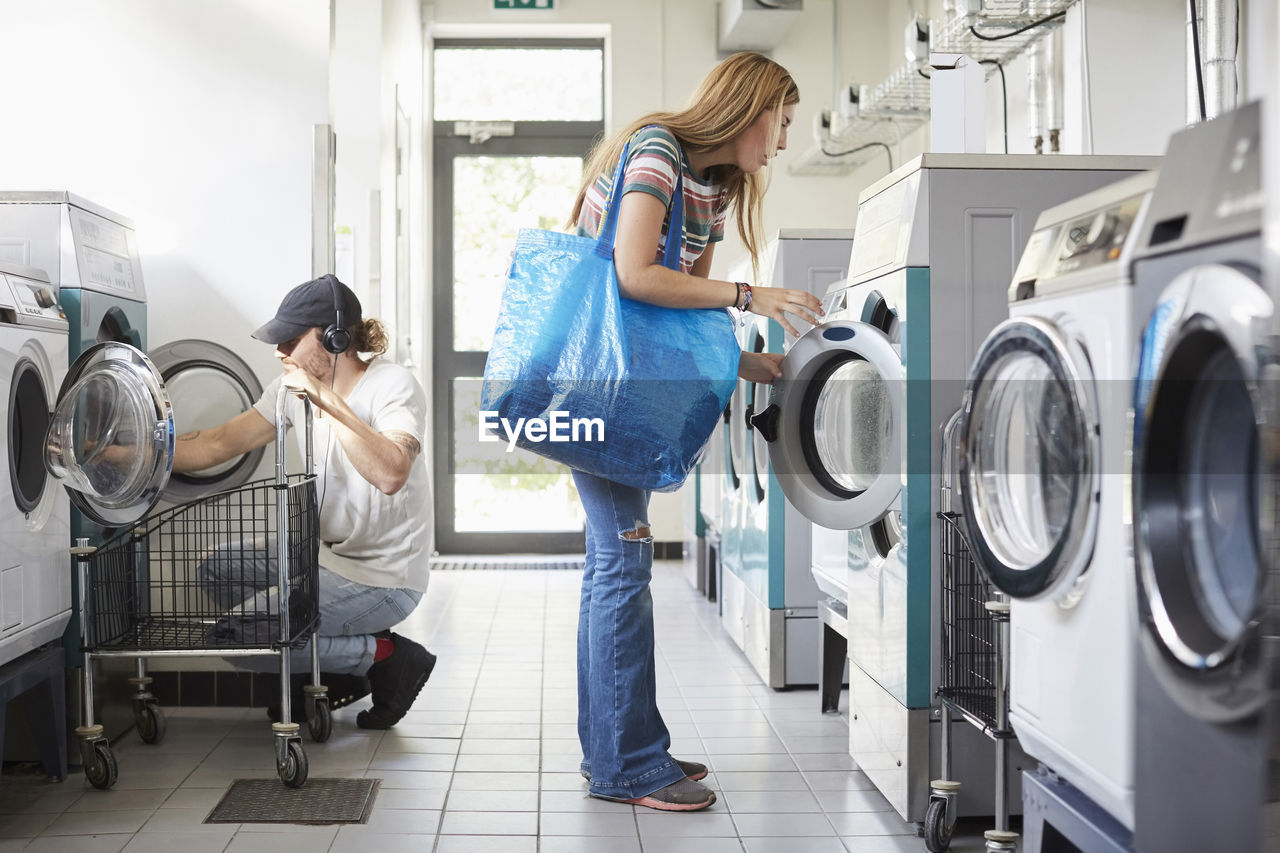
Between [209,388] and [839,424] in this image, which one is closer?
[839,424]

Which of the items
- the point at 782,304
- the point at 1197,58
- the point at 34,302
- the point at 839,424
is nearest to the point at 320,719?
the point at 34,302

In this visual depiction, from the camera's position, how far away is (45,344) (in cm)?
228

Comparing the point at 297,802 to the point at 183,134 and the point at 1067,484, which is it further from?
the point at 183,134

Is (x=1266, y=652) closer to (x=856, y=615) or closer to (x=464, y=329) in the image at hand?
(x=856, y=615)

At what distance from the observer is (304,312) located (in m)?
2.62

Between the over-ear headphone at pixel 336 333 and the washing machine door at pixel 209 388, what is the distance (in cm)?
32

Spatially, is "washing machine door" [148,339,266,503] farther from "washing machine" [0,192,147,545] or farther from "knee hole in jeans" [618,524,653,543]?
"knee hole in jeans" [618,524,653,543]

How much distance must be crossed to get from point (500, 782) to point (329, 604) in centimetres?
60

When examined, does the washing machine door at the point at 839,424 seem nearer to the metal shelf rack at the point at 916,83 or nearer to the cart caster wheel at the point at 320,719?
the cart caster wheel at the point at 320,719

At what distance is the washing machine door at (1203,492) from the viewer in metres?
0.99

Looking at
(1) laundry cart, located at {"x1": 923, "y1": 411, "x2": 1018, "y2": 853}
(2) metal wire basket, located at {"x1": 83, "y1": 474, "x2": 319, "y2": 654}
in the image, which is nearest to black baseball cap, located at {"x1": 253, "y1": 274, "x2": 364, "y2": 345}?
(2) metal wire basket, located at {"x1": 83, "y1": 474, "x2": 319, "y2": 654}

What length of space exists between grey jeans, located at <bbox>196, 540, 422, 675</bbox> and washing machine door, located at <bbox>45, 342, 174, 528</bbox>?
34cm

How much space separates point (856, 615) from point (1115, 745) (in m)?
1.09

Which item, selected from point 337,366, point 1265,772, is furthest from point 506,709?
point 1265,772
